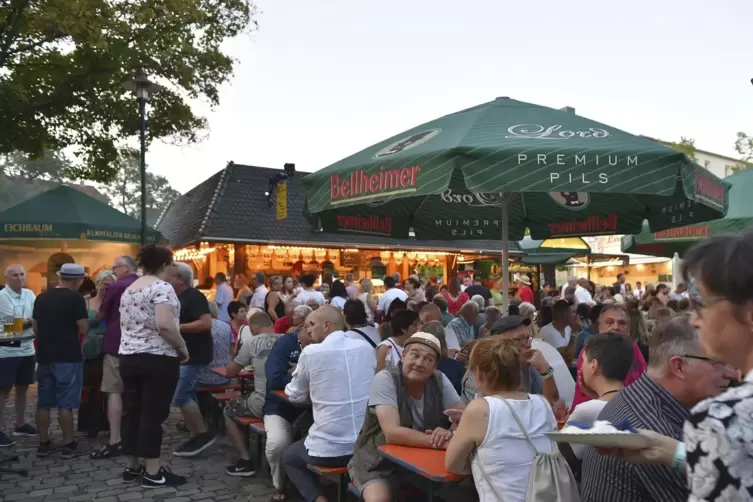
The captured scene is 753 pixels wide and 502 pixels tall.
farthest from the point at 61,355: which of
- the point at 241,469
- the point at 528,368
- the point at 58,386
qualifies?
the point at 528,368

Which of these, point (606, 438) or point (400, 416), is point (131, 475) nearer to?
point (400, 416)

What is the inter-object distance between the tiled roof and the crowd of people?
8.28m

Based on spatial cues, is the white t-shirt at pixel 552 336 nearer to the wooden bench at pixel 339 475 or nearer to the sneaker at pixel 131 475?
the wooden bench at pixel 339 475

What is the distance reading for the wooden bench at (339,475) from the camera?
3891mm

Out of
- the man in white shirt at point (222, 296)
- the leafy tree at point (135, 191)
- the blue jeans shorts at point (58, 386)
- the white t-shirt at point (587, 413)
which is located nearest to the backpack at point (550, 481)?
the white t-shirt at point (587, 413)

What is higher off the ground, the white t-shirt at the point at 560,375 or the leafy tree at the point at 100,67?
the leafy tree at the point at 100,67

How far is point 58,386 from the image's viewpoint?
5898mm

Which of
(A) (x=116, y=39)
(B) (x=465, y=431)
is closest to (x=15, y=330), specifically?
(B) (x=465, y=431)

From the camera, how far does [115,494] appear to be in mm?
4852

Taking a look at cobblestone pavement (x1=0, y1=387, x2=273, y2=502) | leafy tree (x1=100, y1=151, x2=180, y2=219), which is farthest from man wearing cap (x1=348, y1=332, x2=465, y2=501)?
leafy tree (x1=100, y1=151, x2=180, y2=219)

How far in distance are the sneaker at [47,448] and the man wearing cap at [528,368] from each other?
4528mm

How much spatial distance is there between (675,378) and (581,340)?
3890mm

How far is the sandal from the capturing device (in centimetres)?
592

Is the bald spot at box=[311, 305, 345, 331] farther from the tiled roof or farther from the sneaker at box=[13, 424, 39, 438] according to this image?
the tiled roof
